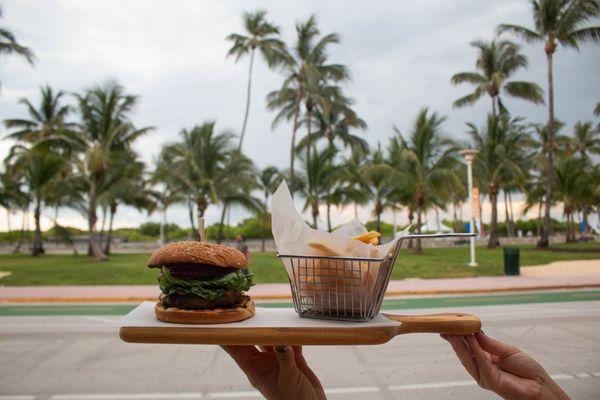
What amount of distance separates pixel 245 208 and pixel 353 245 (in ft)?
105

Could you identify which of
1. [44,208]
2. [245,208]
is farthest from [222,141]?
[44,208]

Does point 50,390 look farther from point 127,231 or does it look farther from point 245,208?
point 127,231

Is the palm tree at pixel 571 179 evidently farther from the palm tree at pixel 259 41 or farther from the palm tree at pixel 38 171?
the palm tree at pixel 38 171

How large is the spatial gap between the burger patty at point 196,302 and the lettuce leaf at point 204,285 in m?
0.02

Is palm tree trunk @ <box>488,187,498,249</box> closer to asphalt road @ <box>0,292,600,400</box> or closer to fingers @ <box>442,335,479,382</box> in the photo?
asphalt road @ <box>0,292,600,400</box>

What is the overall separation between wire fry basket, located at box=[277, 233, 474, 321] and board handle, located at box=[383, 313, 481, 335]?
142 mm

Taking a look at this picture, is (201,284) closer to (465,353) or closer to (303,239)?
(303,239)

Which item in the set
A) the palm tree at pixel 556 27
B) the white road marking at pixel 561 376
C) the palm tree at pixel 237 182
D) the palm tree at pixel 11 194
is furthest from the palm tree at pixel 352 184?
the white road marking at pixel 561 376

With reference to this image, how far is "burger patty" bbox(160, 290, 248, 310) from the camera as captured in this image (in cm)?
209

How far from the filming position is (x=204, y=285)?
7.18 ft

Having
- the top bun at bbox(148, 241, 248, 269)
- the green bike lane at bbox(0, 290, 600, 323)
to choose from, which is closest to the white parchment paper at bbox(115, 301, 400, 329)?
the top bun at bbox(148, 241, 248, 269)

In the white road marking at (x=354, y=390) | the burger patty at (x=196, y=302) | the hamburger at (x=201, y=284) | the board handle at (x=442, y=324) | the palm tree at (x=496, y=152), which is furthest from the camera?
the palm tree at (x=496, y=152)

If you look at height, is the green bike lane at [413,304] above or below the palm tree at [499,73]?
below

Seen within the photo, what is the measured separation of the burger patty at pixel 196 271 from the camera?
7.36 feet
